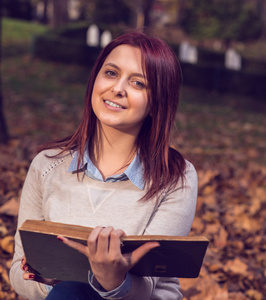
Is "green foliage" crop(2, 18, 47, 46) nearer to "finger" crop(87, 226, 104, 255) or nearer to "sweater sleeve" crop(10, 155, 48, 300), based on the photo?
"sweater sleeve" crop(10, 155, 48, 300)

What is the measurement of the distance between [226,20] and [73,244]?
77.1ft

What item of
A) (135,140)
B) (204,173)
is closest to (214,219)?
(204,173)

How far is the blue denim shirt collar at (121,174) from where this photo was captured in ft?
7.21

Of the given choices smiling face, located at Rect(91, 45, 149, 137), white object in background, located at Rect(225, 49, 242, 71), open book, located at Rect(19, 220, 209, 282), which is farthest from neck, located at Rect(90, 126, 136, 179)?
white object in background, located at Rect(225, 49, 242, 71)

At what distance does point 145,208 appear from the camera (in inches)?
84.7

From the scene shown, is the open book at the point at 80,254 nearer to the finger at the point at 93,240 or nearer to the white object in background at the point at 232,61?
the finger at the point at 93,240

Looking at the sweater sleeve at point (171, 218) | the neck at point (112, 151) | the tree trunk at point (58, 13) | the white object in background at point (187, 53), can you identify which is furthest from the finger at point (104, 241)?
the tree trunk at point (58, 13)

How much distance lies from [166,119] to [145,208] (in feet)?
1.44

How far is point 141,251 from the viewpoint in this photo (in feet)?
5.75

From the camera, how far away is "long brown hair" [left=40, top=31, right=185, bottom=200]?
7.12 ft

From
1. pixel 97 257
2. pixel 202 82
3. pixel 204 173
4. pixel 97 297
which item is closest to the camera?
pixel 97 257

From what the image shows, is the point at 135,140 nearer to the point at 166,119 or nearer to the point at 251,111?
the point at 166,119

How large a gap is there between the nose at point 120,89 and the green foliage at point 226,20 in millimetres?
22497

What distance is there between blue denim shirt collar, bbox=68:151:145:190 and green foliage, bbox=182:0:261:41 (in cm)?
2250
